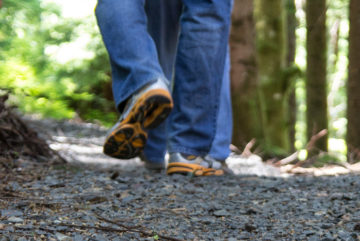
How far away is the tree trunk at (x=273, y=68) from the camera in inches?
272

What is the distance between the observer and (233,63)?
18.5 ft

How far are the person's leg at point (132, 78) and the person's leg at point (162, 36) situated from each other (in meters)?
0.34

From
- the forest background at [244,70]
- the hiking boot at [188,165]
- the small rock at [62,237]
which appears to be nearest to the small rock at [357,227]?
the small rock at [62,237]

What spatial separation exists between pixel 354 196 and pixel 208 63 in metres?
1.05

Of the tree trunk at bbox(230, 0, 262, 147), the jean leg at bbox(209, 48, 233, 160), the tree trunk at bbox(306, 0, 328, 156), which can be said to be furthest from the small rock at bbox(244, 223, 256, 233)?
the tree trunk at bbox(306, 0, 328, 156)

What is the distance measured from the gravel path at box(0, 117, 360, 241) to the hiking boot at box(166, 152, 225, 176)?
81 mm

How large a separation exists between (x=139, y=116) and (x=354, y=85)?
3604mm

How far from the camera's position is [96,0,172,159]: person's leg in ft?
7.48

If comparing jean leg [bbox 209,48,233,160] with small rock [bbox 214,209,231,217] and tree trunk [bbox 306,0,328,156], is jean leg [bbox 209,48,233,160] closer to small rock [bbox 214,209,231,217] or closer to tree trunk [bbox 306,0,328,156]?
small rock [bbox 214,209,231,217]

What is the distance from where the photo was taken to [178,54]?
8.86ft

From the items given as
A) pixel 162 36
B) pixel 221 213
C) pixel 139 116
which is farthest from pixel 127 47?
pixel 221 213

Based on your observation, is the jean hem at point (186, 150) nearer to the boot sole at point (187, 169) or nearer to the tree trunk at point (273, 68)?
the boot sole at point (187, 169)

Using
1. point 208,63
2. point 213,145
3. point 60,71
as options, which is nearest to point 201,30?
point 208,63

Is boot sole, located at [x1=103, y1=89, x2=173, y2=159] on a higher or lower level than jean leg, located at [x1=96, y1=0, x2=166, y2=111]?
lower
